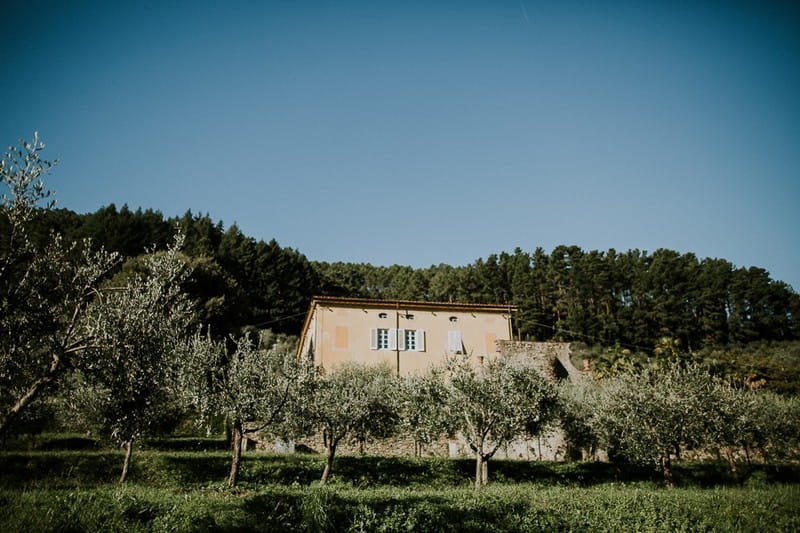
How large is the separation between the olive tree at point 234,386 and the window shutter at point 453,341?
21.8m

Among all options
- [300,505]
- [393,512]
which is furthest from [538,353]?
[300,505]

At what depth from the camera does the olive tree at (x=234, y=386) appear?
14.5 meters

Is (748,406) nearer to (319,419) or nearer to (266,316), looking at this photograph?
(319,419)

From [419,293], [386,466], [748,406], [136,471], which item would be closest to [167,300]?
[136,471]

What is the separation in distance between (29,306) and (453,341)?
31.2 meters

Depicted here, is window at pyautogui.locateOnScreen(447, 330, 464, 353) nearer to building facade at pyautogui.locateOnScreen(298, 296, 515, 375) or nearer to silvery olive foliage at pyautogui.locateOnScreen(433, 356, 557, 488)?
building facade at pyautogui.locateOnScreen(298, 296, 515, 375)

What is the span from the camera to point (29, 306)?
26.5ft

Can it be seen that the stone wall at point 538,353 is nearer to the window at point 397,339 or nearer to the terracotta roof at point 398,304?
the terracotta roof at point 398,304

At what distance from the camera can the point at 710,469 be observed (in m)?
24.7

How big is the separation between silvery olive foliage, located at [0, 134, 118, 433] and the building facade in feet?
82.6

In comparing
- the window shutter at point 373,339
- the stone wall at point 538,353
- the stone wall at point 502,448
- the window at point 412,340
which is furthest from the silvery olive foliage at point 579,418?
the window shutter at point 373,339

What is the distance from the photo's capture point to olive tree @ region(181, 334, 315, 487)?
1455 centimetres

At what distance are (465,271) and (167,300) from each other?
71.4 meters

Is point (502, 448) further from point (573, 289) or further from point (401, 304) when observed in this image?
point (573, 289)
